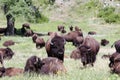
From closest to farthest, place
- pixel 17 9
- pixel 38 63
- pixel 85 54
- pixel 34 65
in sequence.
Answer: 1. pixel 38 63
2. pixel 34 65
3. pixel 85 54
4. pixel 17 9

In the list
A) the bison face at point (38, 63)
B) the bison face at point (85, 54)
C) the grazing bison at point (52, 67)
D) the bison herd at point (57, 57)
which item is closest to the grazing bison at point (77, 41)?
the bison herd at point (57, 57)

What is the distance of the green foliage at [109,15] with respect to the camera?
161 ft

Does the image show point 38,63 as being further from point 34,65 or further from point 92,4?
point 92,4

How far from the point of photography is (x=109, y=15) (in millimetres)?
50219

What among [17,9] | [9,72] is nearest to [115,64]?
[9,72]

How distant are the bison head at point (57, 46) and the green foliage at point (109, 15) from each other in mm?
34333

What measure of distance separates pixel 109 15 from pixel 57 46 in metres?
36.1

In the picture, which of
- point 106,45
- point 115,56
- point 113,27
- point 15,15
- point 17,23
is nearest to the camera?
point 115,56

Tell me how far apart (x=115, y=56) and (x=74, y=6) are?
40.9m

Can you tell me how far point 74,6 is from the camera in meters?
53.0

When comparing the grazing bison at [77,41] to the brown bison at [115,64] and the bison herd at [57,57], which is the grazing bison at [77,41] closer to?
the bison herd at [57,57]

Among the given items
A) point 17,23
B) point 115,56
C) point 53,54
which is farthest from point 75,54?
point 17,23

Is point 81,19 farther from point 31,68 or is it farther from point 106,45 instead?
point 31,68

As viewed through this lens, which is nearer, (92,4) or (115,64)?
(115,64)
